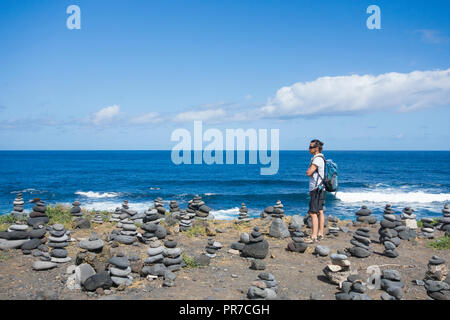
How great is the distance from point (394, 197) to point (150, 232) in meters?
36.8

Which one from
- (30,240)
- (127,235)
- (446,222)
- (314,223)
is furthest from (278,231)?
(30,240)

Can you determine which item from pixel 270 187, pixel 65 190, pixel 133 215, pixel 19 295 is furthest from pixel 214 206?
pixel 19 295

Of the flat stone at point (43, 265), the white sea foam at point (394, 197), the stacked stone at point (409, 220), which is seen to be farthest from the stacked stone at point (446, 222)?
the white sea foam at point (394, 197)

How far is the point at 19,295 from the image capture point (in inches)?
→ 261

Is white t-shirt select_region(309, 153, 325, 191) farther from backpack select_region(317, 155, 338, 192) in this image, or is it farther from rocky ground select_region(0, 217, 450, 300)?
rocky ground select_region(0, 217, 450, 300)

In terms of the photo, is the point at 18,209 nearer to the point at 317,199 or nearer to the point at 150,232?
the point at 150,232

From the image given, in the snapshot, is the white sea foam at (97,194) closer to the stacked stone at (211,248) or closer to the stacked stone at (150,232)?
the stacked stone at (150,232)

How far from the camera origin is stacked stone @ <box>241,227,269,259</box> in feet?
31.3

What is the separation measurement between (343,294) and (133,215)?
33.9ft

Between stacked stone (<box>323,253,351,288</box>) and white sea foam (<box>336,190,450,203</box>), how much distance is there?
32.3m

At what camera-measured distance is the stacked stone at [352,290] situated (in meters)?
6.34

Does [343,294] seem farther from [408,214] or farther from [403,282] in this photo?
[408,214]

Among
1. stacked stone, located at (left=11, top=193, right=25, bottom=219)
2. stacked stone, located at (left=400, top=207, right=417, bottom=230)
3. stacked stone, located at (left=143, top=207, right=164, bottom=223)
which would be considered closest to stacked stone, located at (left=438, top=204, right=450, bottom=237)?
stacked stone, located at (left=400, top=207, right=417, bottom=230)

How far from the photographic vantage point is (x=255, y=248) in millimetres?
9625
